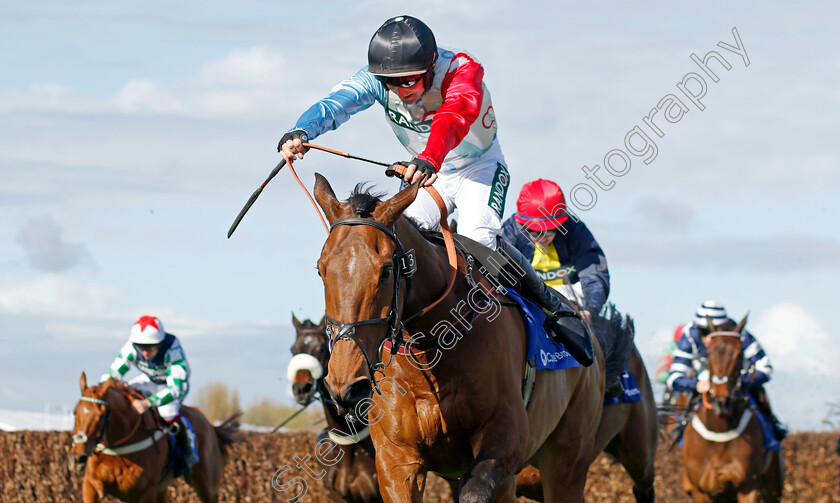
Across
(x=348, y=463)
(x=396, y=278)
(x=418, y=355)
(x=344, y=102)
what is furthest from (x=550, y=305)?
(x=348, y=463)

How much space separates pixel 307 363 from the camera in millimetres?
8984

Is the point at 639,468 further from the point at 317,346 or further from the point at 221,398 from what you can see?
the point at 221,398

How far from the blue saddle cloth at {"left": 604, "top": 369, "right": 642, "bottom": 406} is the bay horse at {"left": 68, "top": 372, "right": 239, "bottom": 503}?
5.39m

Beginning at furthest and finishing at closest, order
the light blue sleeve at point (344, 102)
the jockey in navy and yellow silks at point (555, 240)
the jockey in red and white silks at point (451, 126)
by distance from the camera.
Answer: the jockey in navy and yellow silks at point (555, 240) → the light blue sleeve at point (344, 102) → the jockey in red and white silks at point (451, 126)

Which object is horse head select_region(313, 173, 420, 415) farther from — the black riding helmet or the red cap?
the red cap

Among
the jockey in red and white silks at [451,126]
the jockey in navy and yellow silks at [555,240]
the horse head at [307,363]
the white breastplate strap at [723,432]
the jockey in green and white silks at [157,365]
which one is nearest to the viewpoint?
the jockey in red and white silks at [451,126]

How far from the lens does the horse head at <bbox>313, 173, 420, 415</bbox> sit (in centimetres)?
337

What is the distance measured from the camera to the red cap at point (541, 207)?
6.96 meters

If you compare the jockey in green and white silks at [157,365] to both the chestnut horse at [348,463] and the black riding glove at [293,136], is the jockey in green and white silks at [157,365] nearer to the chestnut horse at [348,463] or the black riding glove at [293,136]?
the chestnut horse at [348,463]

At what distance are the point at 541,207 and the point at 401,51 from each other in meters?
2.75

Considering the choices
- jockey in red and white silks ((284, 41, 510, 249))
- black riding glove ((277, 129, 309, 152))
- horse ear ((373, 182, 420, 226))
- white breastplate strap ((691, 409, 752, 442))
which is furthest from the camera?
white breastplate strap ((691, 409, 752, 442))

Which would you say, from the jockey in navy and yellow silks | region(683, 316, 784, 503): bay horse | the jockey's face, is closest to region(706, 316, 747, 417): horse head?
region(683, 316, 784, 503): bay horse

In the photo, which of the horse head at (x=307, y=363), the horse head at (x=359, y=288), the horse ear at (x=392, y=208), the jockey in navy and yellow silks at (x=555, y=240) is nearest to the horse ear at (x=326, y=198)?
the horse head at (x=359, y=288)

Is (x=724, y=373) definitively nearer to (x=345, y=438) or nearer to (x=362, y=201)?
(x=345, y=438)
